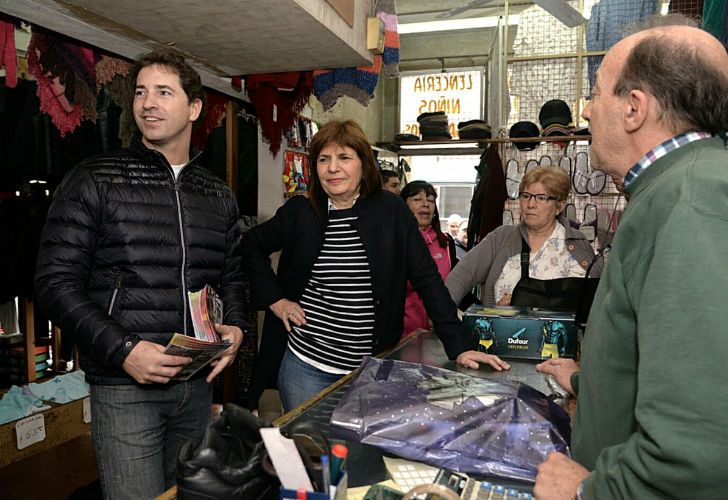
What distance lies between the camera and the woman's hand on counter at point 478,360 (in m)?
1.89

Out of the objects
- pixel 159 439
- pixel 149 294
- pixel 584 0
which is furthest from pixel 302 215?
pixel 584 0

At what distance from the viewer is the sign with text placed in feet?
24.3

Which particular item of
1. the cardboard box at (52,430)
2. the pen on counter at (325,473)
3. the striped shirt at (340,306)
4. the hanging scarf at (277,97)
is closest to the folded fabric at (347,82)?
the hanging scarf at (277,97)

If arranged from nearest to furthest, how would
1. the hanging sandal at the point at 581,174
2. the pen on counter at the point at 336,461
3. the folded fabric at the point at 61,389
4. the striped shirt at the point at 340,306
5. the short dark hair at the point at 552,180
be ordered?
the pen on counter at the point at 336,461 < the striped shirt at the point at 340,306 < the short dark hair at the point at 552,180 < the folded fabric at the point at 61,389 < the hanging sandal at the point at 581,174

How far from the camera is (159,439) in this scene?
1677 mm

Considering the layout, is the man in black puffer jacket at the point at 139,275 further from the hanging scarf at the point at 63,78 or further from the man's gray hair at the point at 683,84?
the man's gray hair at the point at 683,84

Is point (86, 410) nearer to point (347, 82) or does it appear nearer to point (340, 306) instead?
point (340, 306)

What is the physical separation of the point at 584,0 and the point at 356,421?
5.45 m

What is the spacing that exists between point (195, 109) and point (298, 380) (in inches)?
43.4

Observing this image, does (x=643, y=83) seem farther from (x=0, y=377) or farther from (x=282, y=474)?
(x=0, y=377)

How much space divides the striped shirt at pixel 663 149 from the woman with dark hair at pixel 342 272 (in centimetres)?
120

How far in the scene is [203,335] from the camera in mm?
1712

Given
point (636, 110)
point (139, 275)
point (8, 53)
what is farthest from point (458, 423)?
point (8, 53)

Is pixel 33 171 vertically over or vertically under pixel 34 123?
under
